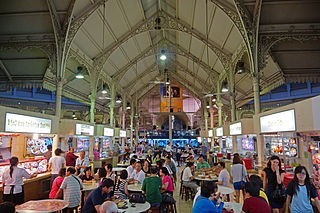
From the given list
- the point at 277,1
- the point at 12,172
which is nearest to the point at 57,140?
the point at 12,172

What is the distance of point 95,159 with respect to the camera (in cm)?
1207

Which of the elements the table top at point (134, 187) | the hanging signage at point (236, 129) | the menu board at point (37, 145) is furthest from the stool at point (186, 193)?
the menu board at point (37, 145)

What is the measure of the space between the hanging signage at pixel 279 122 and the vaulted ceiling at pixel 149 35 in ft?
7.13

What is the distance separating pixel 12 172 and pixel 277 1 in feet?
27.8

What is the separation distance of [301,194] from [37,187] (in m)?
6.34

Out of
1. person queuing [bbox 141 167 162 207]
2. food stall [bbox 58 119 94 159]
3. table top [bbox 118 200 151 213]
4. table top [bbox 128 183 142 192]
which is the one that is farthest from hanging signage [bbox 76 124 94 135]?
table top [bbox 118 200 151 213]

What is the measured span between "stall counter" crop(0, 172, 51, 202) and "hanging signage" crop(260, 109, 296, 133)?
657cm

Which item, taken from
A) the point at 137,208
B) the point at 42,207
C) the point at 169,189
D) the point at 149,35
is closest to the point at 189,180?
the point at 169,189

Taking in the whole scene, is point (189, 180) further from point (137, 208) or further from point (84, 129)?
point (84, 129)

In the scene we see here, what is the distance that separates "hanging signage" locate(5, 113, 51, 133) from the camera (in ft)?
18.6

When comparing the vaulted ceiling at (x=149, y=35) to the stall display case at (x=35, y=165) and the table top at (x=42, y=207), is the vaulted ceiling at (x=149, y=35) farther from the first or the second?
the table top at (x=42, y=207)

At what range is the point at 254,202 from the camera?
9.70ft

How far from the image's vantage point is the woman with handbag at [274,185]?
161 inches

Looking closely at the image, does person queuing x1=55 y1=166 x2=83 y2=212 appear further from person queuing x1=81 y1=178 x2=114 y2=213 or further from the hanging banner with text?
the hanging banner with text
